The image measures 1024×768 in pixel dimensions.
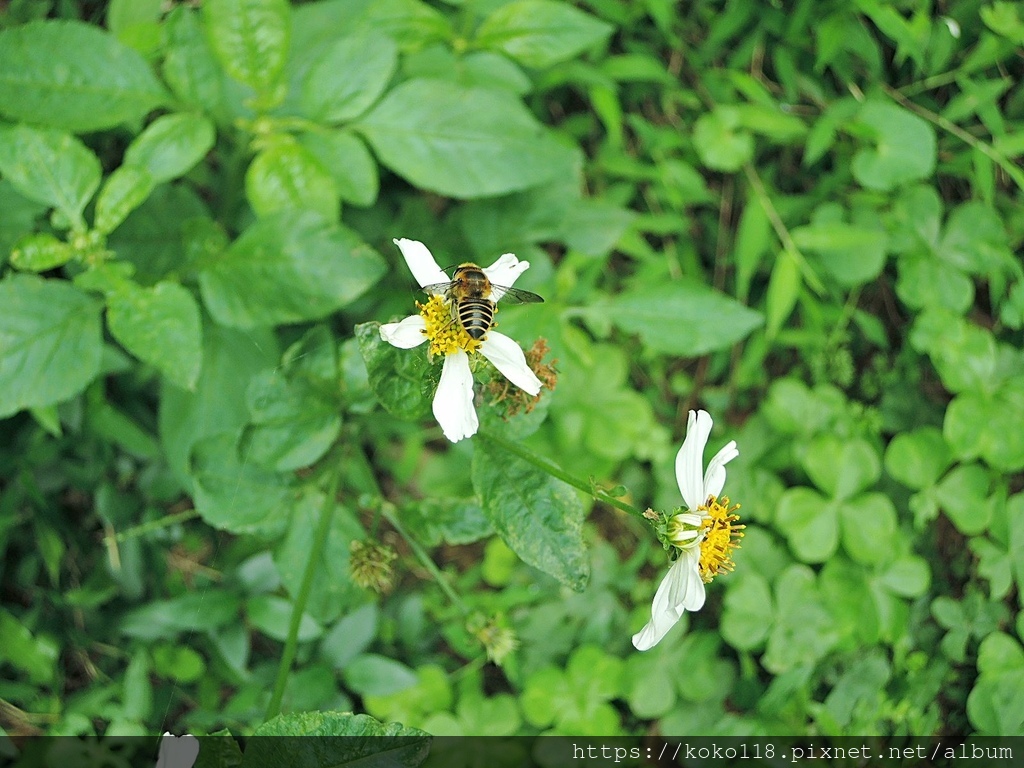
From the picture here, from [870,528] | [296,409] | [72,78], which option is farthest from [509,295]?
[870,528]

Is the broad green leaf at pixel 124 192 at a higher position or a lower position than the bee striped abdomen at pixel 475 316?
lower

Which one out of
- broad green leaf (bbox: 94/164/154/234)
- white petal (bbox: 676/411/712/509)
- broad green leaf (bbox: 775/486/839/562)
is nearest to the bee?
white petal (bbox: 676/411/712/509)

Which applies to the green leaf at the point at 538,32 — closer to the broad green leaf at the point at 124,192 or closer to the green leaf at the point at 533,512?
the broad green leaf at the point at 124,192

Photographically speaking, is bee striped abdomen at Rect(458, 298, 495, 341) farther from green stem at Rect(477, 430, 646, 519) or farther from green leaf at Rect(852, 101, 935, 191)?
green leaf at Rect(852, 101, 935, 191)

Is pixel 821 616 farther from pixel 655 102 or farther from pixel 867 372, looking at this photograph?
pixel 655 102

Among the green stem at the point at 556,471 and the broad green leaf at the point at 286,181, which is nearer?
the green stem at the point at 556,471

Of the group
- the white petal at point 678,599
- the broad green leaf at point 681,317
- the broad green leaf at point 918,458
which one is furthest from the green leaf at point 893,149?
the white petal at point 678,599

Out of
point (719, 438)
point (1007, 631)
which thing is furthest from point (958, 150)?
point (1007, 631)
